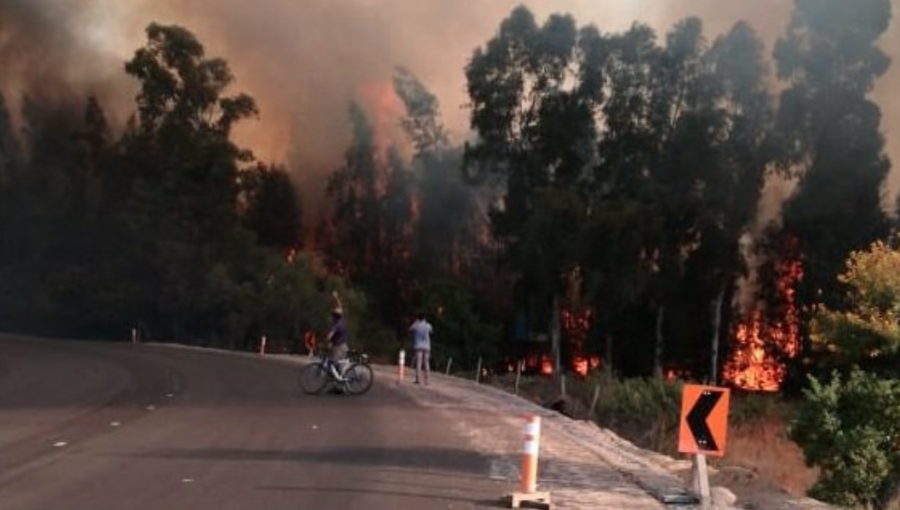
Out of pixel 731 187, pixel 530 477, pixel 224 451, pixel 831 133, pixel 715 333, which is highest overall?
pixel 831 133

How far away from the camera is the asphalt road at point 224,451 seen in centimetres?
1043

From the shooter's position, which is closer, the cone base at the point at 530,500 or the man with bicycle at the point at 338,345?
the cone base at the point at 530,500

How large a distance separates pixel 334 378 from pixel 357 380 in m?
0.62

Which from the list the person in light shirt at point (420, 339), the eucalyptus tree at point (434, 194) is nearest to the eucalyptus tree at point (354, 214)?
the eucalyptus tree at point (434, 194)

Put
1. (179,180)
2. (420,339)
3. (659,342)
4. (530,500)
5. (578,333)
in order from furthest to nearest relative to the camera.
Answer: (179,180) < (578,333) < (659,342) < (420,339) < (530,500)

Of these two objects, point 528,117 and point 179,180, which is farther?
point 179,180

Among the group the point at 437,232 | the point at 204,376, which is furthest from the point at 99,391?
the point at 437,232

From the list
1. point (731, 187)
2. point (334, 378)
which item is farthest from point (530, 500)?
point (731, 187)

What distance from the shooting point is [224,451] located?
13.5m

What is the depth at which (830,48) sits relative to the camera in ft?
183

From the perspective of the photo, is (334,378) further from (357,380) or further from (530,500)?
(530,500)

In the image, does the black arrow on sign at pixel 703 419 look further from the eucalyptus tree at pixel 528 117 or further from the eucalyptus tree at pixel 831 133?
the eucalyptus tree at pixel 528 117

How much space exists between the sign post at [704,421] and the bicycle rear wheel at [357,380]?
13.0 metres

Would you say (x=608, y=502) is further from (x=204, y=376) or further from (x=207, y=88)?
(x=207, y=88)
